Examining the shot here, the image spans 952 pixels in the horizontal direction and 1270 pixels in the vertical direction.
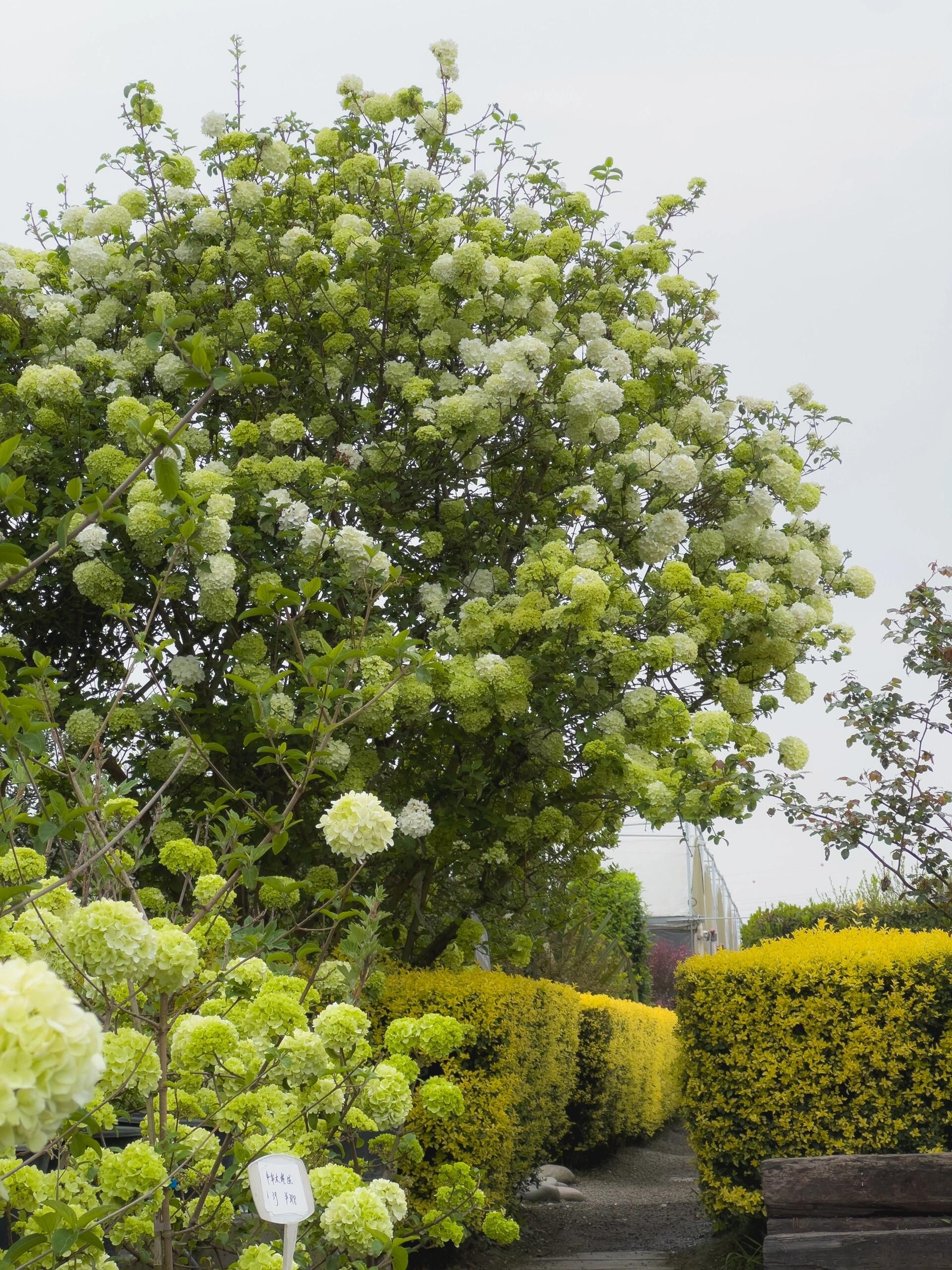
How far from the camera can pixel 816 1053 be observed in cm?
538

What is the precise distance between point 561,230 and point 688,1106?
4.28m

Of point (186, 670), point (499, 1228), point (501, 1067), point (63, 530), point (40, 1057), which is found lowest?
point (499, 1228)

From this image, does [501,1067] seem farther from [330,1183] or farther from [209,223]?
[209,223]

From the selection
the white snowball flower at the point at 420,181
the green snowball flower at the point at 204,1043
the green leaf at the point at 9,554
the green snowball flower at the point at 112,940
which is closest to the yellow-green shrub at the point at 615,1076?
the white snowball flower at the point at 420,181

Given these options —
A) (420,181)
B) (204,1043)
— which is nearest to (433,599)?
(420,181)

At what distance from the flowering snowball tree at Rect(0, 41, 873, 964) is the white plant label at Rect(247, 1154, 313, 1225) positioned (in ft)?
7.87

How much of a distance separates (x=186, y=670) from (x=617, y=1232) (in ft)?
14.0

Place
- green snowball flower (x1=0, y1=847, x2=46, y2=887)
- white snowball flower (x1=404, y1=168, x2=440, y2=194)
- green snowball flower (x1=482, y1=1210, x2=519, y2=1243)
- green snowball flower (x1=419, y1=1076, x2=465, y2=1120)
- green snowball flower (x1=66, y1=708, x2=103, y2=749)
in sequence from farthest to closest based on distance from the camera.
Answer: white snowball flower (x1=404, y1=168, x2=440, y2=194) → green snowball flower (x1=66, y1=708, x2=103, y2=749) → green snowball flower (x1=482, y1=1210, x2=519, y2=1243) → green snowball flower (x1=419, y1=1076, x2=465, y2=1120) → green snowball flower (x1=0, y1=847, x2=46, y2=887)

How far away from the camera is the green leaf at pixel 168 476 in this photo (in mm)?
1982

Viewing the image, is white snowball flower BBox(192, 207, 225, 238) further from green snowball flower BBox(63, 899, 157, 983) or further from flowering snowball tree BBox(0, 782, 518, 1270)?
green snowball flower BBox(63, 899, 157, 983)

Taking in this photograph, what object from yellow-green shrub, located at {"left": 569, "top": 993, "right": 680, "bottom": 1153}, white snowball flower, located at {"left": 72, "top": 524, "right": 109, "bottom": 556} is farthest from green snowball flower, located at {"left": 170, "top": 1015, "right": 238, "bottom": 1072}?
yellow-green shrub, located at {"left": 569, "top": 993, "right": 680, "bottom": 1153}

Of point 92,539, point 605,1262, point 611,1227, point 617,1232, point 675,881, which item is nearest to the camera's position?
point 92,539

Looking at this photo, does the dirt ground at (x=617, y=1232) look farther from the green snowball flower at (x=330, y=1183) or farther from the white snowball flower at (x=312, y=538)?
the green snowball flower at (x=330, y=1183)

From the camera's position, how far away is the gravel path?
6176mm
